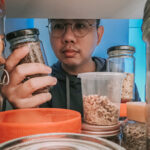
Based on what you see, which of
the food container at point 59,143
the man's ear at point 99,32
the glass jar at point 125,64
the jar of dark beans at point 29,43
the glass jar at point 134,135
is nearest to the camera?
the food container at point 59,143

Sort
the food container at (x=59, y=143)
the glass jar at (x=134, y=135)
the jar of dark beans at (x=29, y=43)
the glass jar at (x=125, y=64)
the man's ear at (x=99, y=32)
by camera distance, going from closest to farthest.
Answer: the food container at (x=59, y=143), the glass jar at (x=134, y=135), the jar of dark beans at (x=29, y=43), the glass jar at (x=125, y=64), the man's ear at (x=99, y=32)

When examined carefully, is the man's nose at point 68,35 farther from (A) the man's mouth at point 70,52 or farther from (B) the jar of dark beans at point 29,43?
(B) the jar of dark beans at point 29,43

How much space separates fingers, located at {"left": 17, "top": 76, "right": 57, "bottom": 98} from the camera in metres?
0.46

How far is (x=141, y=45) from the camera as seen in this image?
0.80m

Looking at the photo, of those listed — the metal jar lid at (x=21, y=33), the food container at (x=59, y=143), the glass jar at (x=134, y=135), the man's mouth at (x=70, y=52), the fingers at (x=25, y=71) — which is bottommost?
the glass jar at (x=134, y=135)

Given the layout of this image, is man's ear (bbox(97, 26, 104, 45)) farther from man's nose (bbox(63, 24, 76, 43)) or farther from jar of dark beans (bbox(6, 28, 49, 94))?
jar of dark beans (bbox(6, 28, 49, 94))

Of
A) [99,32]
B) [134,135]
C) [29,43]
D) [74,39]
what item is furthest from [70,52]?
[134,135]

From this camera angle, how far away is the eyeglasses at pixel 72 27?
0.76 metres

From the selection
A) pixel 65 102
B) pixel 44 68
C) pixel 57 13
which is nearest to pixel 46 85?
→ pixel 44 68

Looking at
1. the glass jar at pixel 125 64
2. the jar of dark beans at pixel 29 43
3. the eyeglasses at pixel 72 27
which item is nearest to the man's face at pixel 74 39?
the eyeglasses at pixel 72 27

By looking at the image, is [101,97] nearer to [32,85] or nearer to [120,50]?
[32,85]

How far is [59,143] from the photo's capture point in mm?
257

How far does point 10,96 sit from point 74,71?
46cm

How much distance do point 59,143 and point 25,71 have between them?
251 millimetres
